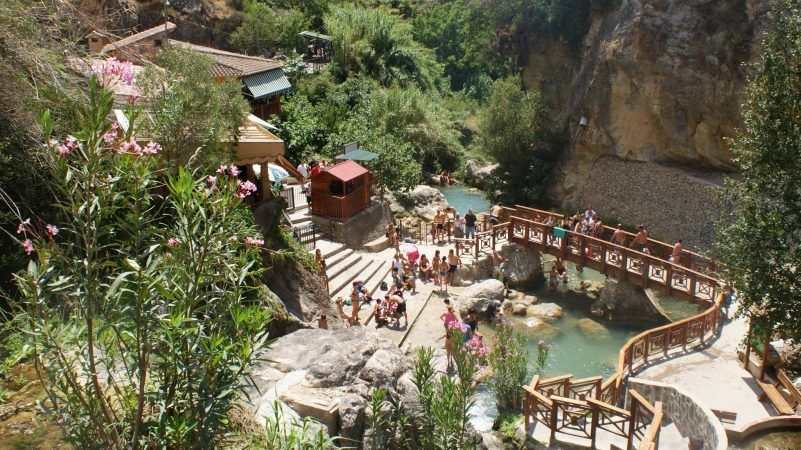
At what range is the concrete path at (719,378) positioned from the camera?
12.3 metres

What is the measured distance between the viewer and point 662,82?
24.6 meters

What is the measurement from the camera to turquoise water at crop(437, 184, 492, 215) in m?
30.0

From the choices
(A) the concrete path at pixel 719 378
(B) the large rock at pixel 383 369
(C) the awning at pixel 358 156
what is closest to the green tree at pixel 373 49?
(C) the awning at pixel 358 156

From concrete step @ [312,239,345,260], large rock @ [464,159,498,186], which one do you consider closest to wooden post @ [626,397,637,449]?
concrete step @ [312,239,345,260]

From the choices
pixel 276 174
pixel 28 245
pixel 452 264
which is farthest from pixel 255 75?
pixel 28 245

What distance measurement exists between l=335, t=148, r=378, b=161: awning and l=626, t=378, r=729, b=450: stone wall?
41.2ft

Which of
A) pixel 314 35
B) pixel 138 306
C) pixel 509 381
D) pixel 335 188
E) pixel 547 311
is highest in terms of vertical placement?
pixel 314 35

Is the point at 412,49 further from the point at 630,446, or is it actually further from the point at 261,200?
the point at 630,446

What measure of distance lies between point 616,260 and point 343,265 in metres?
7.81

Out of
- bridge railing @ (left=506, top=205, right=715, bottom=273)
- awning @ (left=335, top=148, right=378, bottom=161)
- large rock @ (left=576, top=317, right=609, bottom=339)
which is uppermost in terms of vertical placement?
awning @ (left=335, top=148, right=378, bottom=161)

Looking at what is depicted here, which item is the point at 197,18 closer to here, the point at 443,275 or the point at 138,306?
the point at 443,275

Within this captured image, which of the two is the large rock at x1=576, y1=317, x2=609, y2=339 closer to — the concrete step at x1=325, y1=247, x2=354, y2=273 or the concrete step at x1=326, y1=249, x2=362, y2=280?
the concrete step at x1=326, y1=249, x2=362, y2=280

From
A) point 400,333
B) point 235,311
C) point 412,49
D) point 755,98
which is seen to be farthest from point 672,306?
point 412,49

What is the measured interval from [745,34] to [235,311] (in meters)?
21.9
